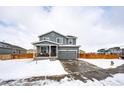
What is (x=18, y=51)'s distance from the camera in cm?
2786

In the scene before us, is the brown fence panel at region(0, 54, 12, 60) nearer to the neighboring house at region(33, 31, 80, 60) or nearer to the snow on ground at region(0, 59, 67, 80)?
the neighboring house at region(33, 31, 80, 60)

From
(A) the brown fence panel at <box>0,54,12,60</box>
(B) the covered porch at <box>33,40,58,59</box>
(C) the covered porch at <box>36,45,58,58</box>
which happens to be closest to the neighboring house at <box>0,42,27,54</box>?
(A) the brown fence panel at <box>0,54,12,60</box>

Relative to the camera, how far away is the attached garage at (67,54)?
727 inches

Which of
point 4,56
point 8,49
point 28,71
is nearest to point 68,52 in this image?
point 4,56

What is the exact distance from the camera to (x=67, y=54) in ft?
61.2

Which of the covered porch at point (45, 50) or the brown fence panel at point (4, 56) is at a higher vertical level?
the covered porch at point (45, 50)

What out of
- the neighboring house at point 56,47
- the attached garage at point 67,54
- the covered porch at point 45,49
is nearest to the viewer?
the covered porch at point 45,49

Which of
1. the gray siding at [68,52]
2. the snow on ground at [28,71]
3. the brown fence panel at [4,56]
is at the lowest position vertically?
the snow on ground at [28,71]

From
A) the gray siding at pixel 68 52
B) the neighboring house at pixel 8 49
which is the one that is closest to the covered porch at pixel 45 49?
the gray siding at pixel 68 52

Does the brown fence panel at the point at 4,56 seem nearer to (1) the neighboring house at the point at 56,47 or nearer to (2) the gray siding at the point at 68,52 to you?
(1) the neighboring house at the point at 56,47

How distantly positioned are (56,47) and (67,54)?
193 centimetres

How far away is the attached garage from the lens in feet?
60.6
